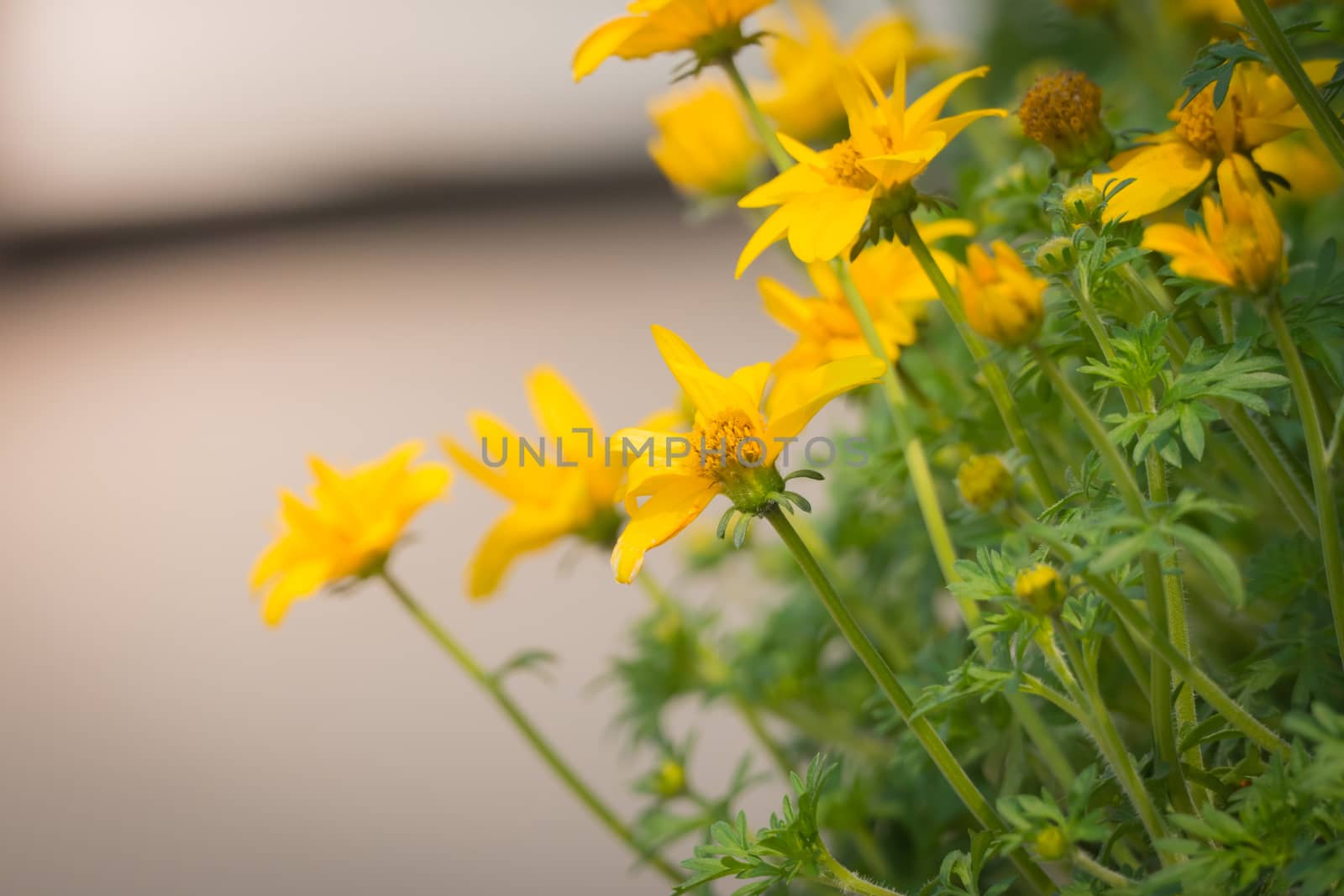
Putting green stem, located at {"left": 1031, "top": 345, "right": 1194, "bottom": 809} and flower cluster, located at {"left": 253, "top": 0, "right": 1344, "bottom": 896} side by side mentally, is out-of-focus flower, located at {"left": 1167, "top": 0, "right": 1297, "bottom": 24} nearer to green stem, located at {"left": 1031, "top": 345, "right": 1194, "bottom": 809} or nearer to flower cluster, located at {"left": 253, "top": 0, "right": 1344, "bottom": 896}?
flower cluster, located at {"left": 253, "top": 0, "right": 1344, "bottom": 896}

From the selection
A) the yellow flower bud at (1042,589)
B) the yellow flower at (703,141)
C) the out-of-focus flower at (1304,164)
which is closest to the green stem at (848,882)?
the yellow flower bud at (1042,589)

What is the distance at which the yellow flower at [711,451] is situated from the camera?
0.35 m

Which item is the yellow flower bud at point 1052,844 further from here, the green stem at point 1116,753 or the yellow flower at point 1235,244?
the yellow flower at point 1235,244

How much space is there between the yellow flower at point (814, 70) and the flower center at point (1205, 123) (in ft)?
1.03

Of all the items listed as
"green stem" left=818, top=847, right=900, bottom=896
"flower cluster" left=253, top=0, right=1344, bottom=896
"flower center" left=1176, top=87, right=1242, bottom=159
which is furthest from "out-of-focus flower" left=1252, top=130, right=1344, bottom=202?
"green stem" left=818, top=847, right=900, bottom=896

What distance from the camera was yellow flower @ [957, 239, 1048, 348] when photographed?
1.24 ft

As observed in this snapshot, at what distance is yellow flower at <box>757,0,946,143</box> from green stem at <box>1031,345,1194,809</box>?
1.22 ft

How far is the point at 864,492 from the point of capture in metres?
0.68

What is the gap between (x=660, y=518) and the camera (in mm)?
354

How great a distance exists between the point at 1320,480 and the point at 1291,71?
0.41 feet

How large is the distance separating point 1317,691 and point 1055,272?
176mm

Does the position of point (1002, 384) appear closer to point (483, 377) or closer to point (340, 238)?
point (483, 377)

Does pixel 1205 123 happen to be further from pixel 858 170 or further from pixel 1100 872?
pixel 1100 872

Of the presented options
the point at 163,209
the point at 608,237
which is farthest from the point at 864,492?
the point at 163,209
